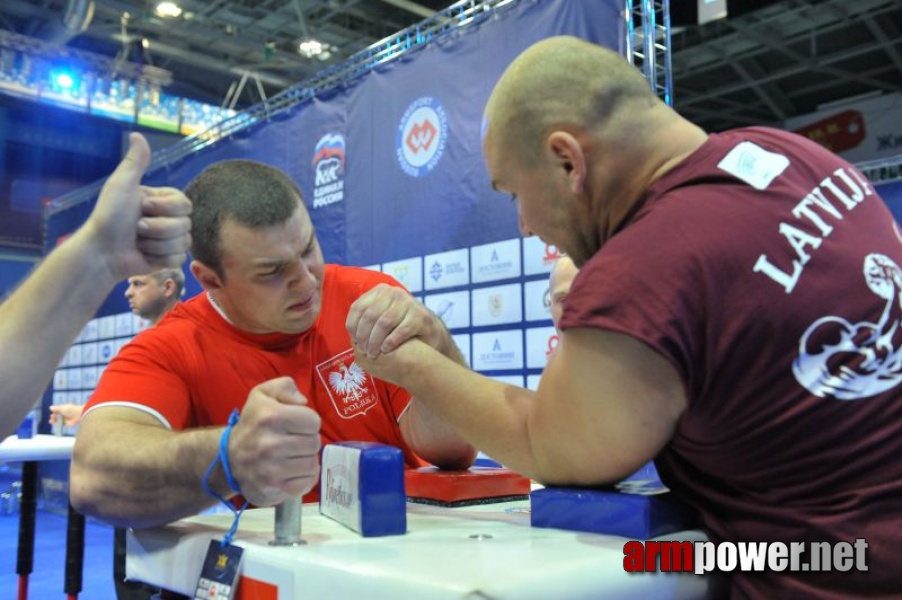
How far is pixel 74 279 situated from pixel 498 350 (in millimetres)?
2537

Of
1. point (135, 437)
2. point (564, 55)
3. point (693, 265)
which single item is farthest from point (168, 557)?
point (564, 55)

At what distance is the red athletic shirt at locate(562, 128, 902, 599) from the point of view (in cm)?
74

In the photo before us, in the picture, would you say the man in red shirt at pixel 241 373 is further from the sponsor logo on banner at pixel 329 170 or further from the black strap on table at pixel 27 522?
the sponsor logo on banner at pixel 329 170

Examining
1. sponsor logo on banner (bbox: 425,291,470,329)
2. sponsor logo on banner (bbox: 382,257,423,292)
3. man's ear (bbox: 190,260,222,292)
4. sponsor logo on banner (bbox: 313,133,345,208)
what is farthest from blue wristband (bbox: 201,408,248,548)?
sponsor logo on banner (bbox: 313,133,345,208)

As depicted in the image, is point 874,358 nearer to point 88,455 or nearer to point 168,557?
point 168,557

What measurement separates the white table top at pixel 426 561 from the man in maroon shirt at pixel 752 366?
9 centimetres

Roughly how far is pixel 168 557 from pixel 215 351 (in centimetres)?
59

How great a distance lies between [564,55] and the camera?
1.00 meters

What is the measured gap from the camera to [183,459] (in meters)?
1.02

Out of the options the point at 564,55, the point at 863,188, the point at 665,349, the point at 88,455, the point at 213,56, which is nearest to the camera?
the point at 665,349

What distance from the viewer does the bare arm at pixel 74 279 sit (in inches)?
35.3

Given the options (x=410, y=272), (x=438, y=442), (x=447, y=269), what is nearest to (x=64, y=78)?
(x=410, y=272)

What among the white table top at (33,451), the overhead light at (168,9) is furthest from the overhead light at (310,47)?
the white table top at (33,451)

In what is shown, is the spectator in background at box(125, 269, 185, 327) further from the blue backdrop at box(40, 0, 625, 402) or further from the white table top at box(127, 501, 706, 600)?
the white table top at box(127, 501, 706, 600)
